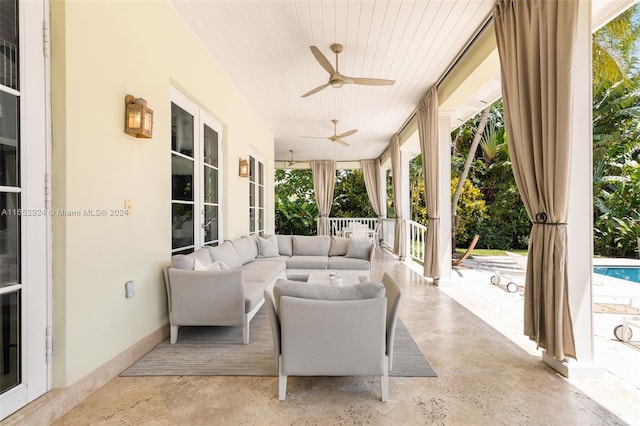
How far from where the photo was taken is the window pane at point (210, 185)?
408 cm

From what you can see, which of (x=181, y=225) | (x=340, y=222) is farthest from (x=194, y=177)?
(x=340, y=222)

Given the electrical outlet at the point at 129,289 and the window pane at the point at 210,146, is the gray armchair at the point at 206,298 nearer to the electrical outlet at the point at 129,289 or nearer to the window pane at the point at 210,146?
the electrical outlet at the point at 129,289

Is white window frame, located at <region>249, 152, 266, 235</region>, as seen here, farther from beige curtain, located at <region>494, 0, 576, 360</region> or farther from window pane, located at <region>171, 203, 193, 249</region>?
beige curtain, located at <region>494, 0, 576, 360</region>

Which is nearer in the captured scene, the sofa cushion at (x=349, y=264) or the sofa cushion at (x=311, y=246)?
the sofa cushion at (x=349, y=264)

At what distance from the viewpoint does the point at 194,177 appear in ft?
12.3

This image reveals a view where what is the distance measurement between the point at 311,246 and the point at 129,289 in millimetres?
3568

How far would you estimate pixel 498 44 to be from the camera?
2848 mm

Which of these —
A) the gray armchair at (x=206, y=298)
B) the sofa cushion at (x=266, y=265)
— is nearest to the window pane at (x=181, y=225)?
the gray armchair at (x=206, y=298)

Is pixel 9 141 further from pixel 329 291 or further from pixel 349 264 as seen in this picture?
pixel 349 264

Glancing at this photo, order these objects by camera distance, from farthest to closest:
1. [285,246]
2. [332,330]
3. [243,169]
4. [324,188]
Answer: [324,188] < [285,246] < [243,169] < [332,330]

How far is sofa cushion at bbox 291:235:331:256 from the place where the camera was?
5742 millimetres

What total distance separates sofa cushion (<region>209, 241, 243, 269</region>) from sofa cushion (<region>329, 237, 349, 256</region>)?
1905mm

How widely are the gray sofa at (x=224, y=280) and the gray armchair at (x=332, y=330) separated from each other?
37.4 inches

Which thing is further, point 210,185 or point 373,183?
point 373,183
